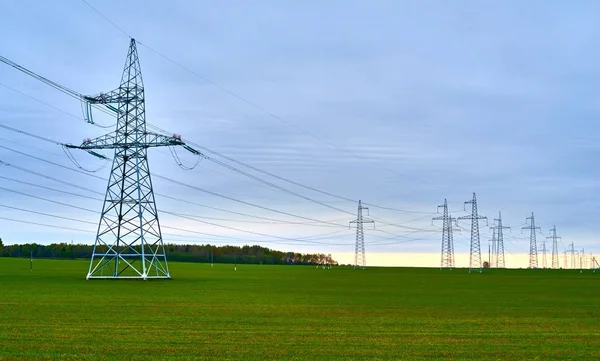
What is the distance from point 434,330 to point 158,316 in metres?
10.4

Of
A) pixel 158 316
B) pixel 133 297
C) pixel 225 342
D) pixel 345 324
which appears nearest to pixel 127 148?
pixel 133 297

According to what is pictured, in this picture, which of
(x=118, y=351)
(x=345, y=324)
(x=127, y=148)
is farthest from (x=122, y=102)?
(x=118, y=351)

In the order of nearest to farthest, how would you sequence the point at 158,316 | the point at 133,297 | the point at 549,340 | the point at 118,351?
the point at 118,351 < the point at 549,340 < the point at 158,316 < the point at 133,297

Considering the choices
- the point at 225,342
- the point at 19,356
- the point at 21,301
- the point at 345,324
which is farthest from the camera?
the point at 21,301

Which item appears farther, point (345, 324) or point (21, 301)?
point (21, 301)

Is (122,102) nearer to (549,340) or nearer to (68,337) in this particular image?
(68,337)

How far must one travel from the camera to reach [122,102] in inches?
2378

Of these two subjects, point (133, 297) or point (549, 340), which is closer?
point (549, 340)

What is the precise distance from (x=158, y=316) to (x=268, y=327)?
5.36 meters

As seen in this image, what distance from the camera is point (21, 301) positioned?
35.0 m

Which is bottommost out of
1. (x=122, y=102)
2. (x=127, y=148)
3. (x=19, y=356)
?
(x=19, y=356)

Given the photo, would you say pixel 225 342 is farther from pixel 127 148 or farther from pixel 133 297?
pixel 127 148

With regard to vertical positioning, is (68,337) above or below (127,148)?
below

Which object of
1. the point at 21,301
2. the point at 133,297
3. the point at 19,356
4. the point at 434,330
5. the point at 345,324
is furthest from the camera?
the point at 133,297
